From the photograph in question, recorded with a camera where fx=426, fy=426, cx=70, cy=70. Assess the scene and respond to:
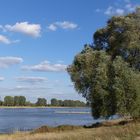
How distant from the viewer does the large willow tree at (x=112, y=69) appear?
3856cm

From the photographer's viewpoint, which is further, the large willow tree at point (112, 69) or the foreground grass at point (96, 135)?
the large willow tree at point (112, 69)

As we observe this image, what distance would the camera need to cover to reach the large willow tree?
38562 mm

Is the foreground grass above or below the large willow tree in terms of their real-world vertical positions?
below

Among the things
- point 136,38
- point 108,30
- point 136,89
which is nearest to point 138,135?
point 136,89

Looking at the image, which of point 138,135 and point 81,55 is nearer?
point 138,135

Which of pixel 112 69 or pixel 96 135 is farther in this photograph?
pixel 112 69

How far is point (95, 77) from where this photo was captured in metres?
→ 39.6

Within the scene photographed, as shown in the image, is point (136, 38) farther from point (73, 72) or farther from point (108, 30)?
point (73, 72)

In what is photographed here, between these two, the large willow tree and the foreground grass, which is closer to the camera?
the foreground grass

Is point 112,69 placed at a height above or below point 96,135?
above

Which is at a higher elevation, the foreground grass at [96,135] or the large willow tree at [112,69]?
the large willow tree at [112,69]

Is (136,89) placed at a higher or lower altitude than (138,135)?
higher

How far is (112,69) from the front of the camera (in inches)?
1569

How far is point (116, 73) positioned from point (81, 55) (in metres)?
4.47
